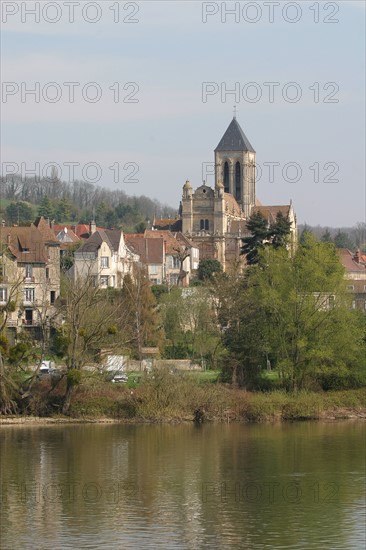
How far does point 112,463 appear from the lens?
4009cm

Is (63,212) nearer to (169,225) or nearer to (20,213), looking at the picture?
(20,213)

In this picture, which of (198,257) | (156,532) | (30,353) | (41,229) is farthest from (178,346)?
(198,257)

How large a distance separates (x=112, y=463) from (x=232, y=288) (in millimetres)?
26537

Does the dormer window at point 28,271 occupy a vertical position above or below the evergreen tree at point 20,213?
below

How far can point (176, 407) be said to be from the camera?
168 feet

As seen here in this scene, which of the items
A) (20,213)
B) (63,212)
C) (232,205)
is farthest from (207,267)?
(63,212)

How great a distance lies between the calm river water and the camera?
29531mm

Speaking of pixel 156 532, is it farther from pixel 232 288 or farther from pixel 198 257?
pixel 198 257

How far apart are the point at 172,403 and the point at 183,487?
15095mm

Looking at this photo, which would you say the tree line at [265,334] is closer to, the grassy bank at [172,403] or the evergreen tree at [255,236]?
the grassy bank at [172,403]

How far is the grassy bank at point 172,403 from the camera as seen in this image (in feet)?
167

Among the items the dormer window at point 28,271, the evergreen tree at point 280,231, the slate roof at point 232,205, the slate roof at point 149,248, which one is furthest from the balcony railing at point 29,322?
the slate roof at point 232,205

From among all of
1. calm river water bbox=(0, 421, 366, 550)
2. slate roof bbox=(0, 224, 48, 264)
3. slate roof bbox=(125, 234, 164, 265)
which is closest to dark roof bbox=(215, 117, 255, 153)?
slate roof bbox=(125, 234, 164, 265)

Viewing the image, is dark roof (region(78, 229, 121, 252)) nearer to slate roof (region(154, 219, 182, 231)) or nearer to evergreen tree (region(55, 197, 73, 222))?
slate roof (region(154, 219, 182, 231))
